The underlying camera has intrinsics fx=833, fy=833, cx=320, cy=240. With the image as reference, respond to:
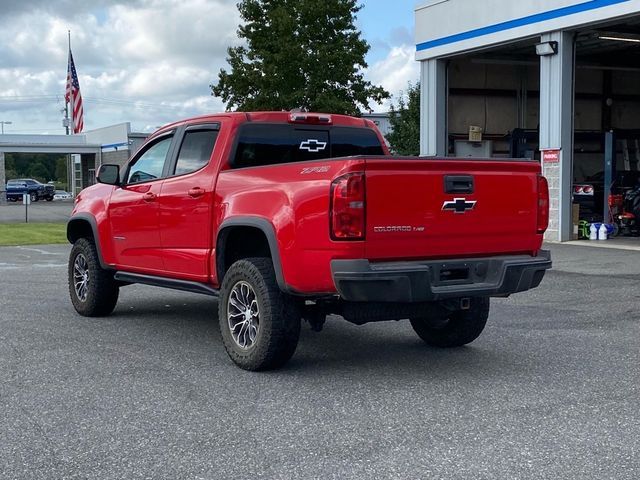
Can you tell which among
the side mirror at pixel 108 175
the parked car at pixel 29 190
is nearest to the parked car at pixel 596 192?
the side mirror at pixel 108 175

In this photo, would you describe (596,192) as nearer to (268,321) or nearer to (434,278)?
(434,278)

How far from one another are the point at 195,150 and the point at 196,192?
1.88 ft

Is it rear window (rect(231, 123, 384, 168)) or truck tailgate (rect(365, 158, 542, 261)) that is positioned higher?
rear window (rect(231, 123, 384, 168))

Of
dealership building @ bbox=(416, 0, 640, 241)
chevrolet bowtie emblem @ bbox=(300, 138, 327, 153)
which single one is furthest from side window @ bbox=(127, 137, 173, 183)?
dealership building @ bbox=(416, 0, 640, 241)

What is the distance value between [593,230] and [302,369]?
14315mm

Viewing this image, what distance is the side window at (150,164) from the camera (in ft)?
25.5

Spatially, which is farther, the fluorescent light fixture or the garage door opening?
the garage door opening

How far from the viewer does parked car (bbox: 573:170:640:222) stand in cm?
2098

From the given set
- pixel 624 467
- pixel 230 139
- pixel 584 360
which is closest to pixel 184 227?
pixel 230 139

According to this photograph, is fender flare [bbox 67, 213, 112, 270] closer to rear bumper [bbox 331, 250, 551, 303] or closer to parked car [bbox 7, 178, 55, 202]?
rear bumper [bbox 331, 250, 551, 303]

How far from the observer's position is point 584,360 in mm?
6664

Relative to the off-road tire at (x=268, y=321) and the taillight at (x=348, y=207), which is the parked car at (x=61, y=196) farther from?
the taillight at (x=348, y=207)

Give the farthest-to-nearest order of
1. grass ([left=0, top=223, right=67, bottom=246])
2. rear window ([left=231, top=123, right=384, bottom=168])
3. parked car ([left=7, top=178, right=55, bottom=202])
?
parked car ([left=7, top=178, right=55, bottom=202]), grass ([left=0, top=223, right=67, bottom=246]), rear window ([left=231, top=123, right=384, bottom=168])

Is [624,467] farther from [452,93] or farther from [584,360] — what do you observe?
[452,93]
